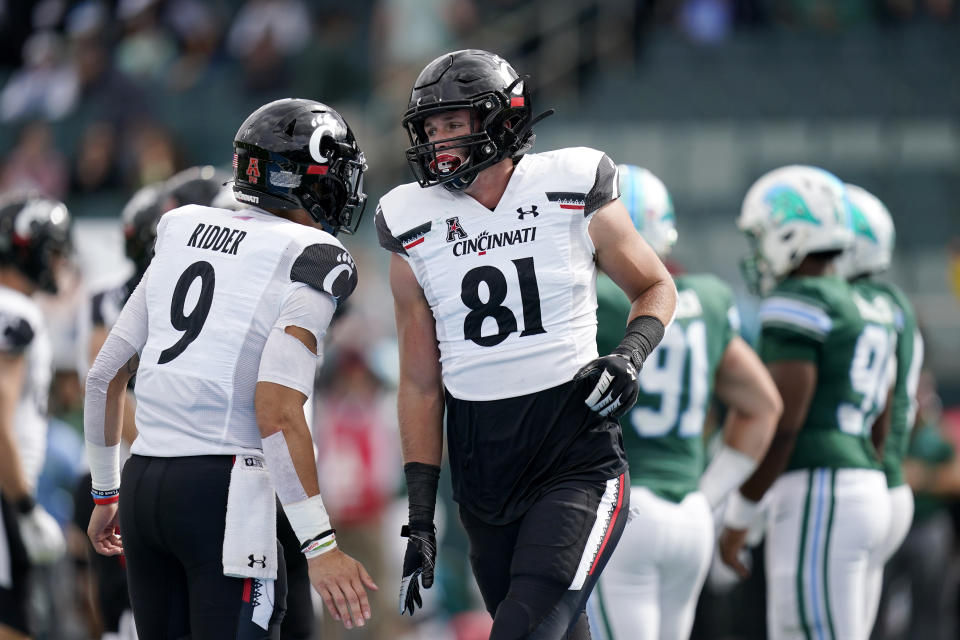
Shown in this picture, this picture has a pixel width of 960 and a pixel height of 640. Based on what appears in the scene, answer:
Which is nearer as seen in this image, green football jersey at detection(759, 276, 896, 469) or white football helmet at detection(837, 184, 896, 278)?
green football jersey at detection(759, 276, 896, 469)

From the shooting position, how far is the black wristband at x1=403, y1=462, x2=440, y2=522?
419 centimetres

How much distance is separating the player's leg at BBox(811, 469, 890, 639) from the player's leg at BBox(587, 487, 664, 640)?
3.22 ft

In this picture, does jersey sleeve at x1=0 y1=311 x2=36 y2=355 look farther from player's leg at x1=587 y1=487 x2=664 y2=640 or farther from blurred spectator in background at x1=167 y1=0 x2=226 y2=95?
blurred spectator in background at x1=167 y1=0 x2=226 y2=95

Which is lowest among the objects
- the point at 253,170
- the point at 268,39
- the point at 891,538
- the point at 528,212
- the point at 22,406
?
the point at 891,538

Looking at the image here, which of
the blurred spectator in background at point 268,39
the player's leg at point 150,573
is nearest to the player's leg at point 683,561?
the player's leg at point 150,573

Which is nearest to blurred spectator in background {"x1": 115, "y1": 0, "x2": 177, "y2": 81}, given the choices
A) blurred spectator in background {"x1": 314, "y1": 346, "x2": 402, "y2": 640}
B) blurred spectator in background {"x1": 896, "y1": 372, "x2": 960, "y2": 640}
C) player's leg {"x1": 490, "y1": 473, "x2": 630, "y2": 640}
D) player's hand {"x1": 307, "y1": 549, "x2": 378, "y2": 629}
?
blurred spectator in background {"x1": 314, "y1": 346, "x2": 402, "y2": 640}

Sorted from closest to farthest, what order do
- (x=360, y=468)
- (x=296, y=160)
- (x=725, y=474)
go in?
(x=296, y=160)
(x=725, y=474)
(x=360, y=468)

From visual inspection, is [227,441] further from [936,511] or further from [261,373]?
[936,511]

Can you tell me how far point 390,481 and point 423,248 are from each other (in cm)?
582

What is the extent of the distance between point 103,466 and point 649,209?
227 centimetres

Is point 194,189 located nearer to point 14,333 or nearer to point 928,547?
point 14,333

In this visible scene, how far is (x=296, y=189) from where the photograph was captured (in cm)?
406

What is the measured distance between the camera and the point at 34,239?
6156 mm

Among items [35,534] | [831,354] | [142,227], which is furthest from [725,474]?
[35,534]
